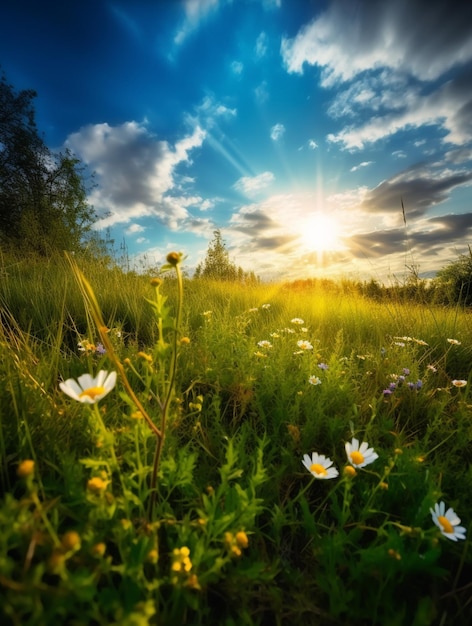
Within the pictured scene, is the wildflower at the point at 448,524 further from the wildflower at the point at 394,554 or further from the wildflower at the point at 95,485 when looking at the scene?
the wildflower at the point at 95,485

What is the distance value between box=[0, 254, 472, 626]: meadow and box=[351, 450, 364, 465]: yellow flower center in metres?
0.03

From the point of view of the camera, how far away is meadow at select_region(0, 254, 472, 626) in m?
0.74

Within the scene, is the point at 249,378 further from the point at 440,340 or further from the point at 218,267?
the point at 218,267

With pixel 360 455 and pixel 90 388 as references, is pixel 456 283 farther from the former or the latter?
pixel 90 388

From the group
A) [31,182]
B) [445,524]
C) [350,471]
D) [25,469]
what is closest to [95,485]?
[25,469]

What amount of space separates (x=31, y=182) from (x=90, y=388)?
21725 millimetres

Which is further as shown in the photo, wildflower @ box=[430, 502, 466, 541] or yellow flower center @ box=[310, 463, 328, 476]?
yellow flower center @ box=[310, 463, 328, 476]

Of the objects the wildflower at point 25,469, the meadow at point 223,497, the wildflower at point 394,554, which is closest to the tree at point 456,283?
the meadow at point 223,497

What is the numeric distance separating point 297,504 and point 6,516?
1.04 metres

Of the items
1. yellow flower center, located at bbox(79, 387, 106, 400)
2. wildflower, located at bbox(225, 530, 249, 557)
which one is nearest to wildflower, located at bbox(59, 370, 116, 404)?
yellow flower center, located at bbox(79, 387, 106, 400)

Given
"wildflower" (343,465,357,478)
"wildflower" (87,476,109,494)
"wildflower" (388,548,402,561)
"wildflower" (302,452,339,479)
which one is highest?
"wildflower" (87,476,109,494)

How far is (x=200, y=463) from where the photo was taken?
1393 millimetres

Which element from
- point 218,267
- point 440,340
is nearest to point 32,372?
point 440,340

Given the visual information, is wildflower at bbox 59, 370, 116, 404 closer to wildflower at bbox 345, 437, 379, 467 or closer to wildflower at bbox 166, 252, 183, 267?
wildflower at bbox 166, 252, 183, 267
